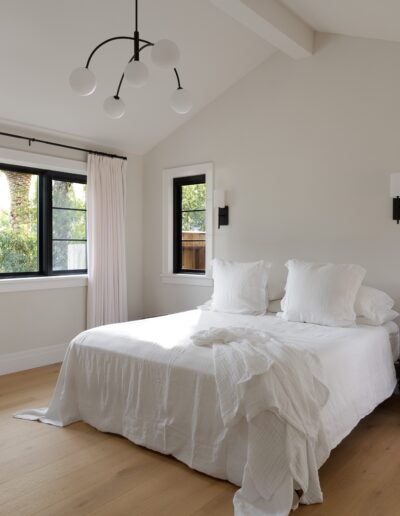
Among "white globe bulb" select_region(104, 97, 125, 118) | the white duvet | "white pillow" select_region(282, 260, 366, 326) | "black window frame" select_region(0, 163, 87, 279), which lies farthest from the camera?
"black window frame" select_region(0, 163, 87, 279)

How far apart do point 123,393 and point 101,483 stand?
0.56 metres

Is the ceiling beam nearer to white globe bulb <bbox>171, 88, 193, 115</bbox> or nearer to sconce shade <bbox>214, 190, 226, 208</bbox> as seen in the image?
white globe bulb <bbox>171, 88, 193, 115</bbox>

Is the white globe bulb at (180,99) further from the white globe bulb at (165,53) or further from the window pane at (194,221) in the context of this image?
the window pane at (194,221)

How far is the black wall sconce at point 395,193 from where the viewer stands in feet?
11.4

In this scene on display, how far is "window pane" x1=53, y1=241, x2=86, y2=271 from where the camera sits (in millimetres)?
4656

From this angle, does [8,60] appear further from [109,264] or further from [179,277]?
[179,277]

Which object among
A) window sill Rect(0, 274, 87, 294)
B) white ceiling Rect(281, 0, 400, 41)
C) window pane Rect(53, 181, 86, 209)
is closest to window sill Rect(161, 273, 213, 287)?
window sill Rect(0, 274, 87, 294)

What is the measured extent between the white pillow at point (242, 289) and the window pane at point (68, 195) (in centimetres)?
176

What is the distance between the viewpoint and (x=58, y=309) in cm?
458

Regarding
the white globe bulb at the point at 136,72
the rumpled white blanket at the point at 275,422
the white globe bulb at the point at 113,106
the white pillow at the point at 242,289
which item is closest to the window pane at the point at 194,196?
the white pillow at the point at 242,289

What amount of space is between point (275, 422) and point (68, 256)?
10.6ft

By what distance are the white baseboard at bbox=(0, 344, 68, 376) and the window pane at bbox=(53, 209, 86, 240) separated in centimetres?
112

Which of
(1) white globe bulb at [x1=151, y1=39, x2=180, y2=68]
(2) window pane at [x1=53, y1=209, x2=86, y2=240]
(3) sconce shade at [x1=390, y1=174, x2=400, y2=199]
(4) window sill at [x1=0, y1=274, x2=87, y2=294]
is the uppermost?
(1) white globe bulb at [x1=151, y1=39, x2=180, y2=68]

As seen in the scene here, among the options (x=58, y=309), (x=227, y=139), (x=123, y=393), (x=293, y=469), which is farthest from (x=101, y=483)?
(x=227, y=139)
